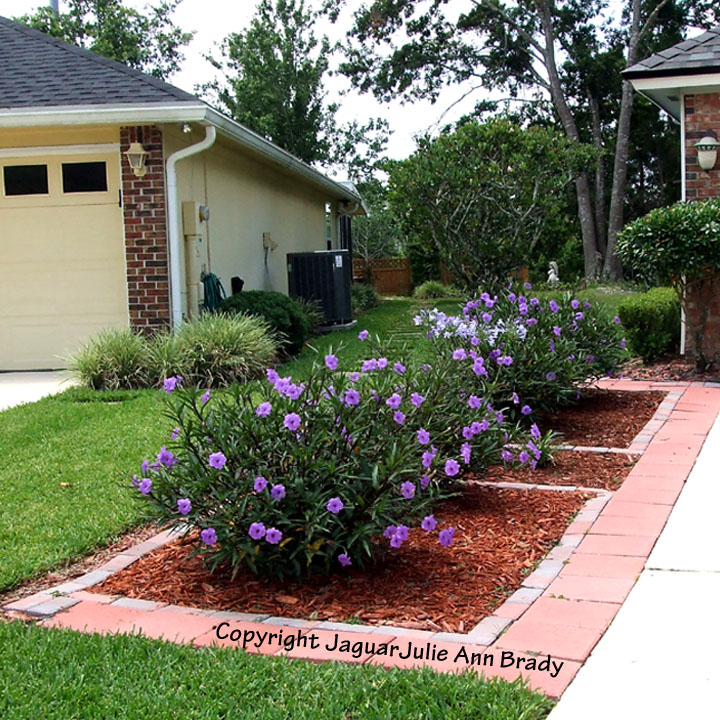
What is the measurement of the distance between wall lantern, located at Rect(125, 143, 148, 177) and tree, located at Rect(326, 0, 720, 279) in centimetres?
1861

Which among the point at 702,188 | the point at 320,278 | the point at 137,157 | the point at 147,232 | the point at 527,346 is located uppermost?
the point at 137,157

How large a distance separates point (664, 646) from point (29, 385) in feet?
25.5

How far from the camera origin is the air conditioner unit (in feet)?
49.7

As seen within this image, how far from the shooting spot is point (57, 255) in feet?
34.1

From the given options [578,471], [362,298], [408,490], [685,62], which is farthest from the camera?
[362,298]

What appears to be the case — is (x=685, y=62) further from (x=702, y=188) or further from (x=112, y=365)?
(x=112, y=365)

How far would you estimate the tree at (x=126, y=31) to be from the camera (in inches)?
1053

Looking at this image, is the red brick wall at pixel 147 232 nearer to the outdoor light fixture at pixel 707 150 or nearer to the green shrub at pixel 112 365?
the green shrub at pixel 112 365

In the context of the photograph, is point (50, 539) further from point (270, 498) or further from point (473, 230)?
point (473, 230)

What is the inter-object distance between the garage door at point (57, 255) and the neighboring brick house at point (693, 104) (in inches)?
230

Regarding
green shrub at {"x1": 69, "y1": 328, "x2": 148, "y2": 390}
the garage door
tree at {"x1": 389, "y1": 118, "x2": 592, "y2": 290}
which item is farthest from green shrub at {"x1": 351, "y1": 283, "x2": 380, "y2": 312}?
green shrub at {"x1": 69, "y1": 328, "x2": 148, "y2": 390}

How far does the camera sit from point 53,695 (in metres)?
2.76

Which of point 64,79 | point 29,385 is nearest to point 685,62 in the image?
point 64,79

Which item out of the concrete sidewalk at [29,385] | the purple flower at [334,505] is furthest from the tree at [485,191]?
the purple flower at [334,505]
